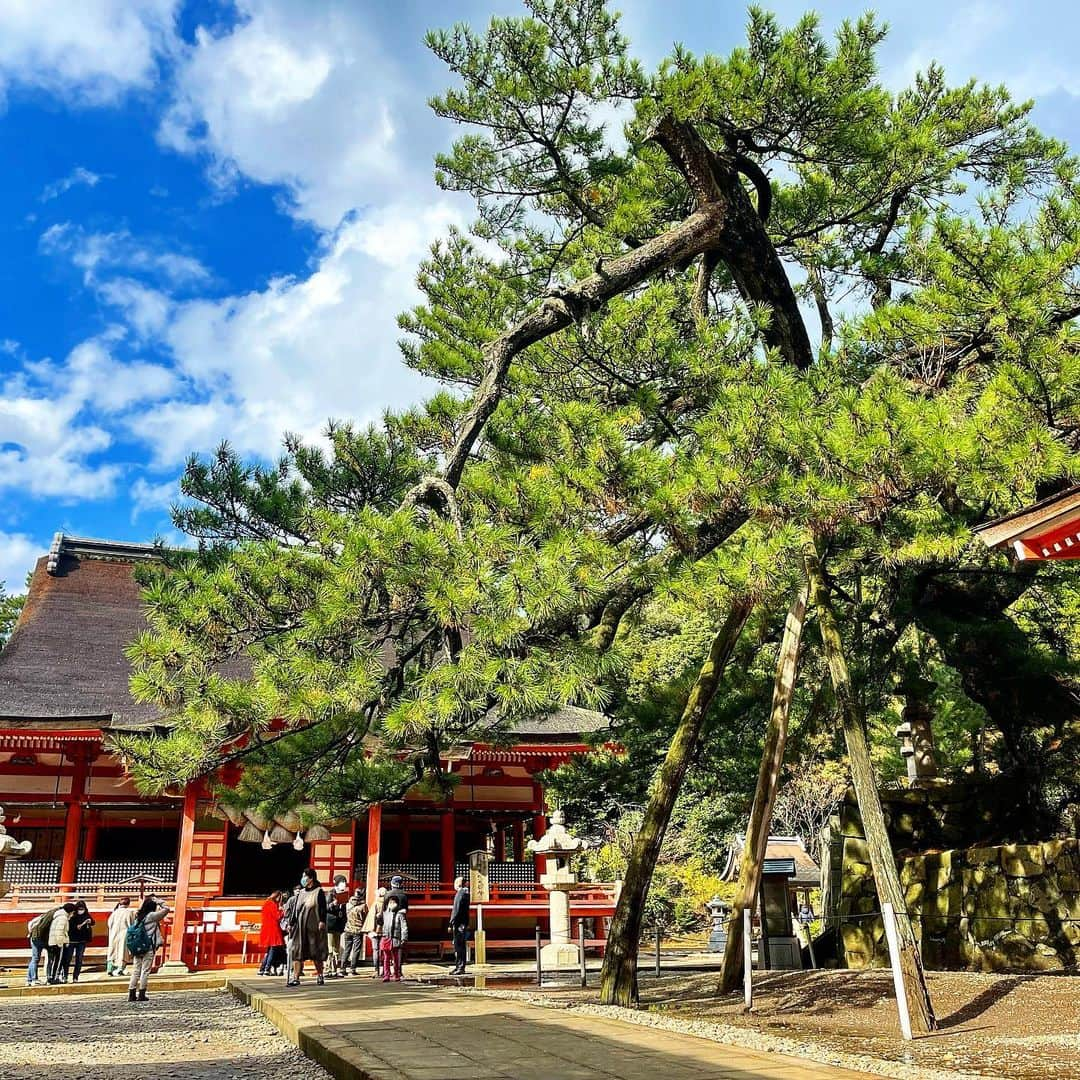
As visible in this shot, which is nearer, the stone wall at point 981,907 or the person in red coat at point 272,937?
the stone wall at point 981,907

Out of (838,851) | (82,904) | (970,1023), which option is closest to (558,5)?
(970,1023)

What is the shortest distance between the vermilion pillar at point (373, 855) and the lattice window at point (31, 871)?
15.2 ft

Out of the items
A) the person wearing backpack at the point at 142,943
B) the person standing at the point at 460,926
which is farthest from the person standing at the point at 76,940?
the person standing at the point at 460,926

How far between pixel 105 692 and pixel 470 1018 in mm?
11492

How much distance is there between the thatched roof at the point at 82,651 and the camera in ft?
45.1

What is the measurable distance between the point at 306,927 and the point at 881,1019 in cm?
574

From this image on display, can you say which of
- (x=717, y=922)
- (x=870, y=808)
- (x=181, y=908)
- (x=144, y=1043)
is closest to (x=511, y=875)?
(x=181, y=908)

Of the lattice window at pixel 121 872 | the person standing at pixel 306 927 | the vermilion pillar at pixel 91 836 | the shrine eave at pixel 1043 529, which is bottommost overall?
the person standing at pixel 306 927

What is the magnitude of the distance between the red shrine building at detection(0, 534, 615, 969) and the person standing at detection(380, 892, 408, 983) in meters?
1.52

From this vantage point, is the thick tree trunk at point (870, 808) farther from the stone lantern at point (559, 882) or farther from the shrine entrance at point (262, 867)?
the shrine entrance at point (262, 867)

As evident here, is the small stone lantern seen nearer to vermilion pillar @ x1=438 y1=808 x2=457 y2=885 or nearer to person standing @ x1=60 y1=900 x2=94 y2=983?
vermilion pillar @ x1=438 y1=808 x2=457 y2=885

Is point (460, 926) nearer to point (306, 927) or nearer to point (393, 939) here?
point (393, 939)

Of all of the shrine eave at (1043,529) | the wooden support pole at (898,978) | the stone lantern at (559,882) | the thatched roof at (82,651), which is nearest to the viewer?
the shrine eave at (1043,529)

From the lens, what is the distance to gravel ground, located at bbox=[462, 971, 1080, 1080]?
16.7 feet
